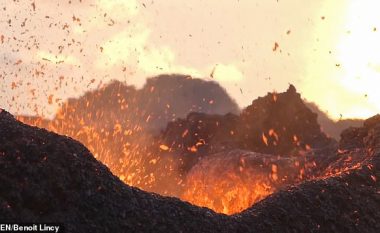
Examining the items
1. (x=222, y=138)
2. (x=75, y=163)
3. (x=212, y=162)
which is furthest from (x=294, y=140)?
(x=75, y=163)

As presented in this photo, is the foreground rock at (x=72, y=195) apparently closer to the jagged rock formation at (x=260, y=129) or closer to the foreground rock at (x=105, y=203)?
the foreground rock at (x=105, y=203)

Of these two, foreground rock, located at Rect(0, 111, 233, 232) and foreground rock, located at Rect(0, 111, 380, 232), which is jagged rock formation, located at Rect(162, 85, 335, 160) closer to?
foreground rock, located at Rect(0, 111, 380, 232)

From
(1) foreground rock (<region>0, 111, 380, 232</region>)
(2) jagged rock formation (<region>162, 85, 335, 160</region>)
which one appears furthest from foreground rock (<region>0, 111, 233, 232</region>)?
(2) jagged rock formation (<region>162, 85, 335, 160</region>)

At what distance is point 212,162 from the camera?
22.7 metres

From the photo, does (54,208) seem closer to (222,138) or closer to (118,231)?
(118,231)

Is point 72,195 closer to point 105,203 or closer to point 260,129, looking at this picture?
point 105,203

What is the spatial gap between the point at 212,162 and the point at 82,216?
15.7 metres

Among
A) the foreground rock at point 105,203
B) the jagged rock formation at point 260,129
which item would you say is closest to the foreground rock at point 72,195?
the foreground rock at point 105,203

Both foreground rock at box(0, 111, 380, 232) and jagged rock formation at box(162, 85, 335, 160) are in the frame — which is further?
jagged rock formation at box(162, 85, 335, 160)

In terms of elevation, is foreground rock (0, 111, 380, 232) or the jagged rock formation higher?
the jagged rock formation

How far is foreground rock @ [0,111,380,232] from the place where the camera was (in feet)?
24.0

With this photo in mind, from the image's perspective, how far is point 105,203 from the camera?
7.63 meters

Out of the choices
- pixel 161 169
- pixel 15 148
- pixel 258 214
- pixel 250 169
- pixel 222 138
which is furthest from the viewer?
pixel 222 138

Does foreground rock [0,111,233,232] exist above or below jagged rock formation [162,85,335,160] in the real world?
below
